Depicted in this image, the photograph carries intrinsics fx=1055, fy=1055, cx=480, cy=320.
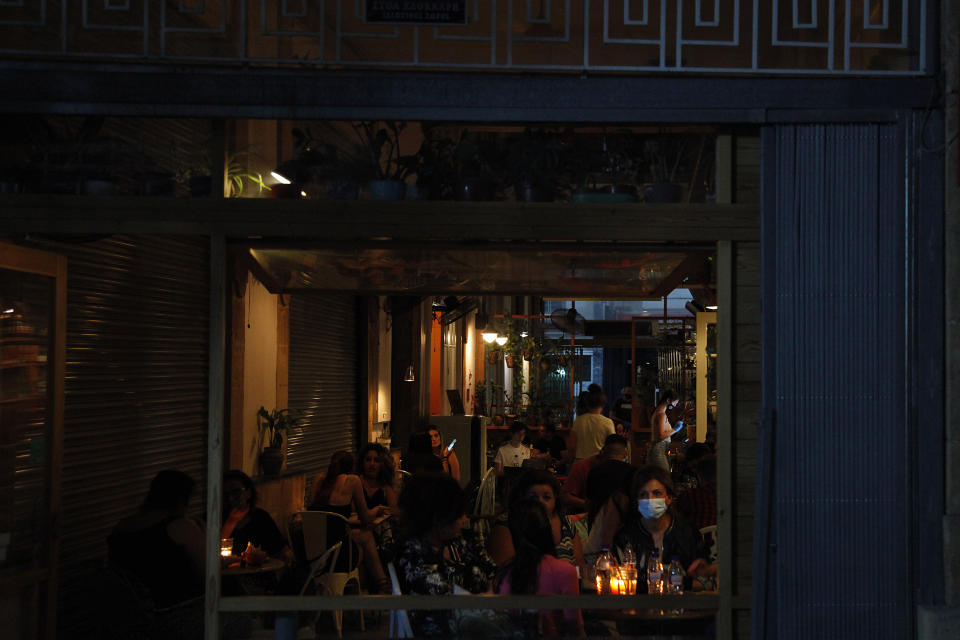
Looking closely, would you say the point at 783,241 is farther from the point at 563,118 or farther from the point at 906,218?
the point at 563,118

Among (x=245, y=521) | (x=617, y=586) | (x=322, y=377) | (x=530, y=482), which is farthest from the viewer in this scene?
(x=322, y=377)

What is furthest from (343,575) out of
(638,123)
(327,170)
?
(638,123)

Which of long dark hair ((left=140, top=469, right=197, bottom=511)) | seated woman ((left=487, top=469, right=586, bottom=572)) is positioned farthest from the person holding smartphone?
long dark hair ((left=140, top=469, right=197, bottom=511))

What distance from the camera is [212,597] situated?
495 centimetres

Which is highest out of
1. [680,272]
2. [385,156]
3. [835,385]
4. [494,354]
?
[385,156]

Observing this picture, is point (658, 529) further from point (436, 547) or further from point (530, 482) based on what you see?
point (436, 547)

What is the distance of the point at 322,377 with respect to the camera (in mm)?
12516

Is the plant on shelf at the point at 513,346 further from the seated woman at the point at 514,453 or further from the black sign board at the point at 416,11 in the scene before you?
the black sign board at the point at 416,11

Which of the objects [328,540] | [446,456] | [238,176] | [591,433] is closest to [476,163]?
A: [238,176]

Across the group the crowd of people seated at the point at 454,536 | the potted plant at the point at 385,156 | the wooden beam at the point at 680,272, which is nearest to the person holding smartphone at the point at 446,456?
the crowd of people seated at the point at 454,536

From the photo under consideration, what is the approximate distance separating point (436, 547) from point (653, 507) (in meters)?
1.28

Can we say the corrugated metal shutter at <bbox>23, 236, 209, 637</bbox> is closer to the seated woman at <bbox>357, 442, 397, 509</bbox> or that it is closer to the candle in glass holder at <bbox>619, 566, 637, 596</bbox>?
the seated woman at <bbox>357, 442, 397, 509</bbox>

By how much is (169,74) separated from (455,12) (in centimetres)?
143

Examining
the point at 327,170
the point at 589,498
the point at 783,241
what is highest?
the point at 327,170
